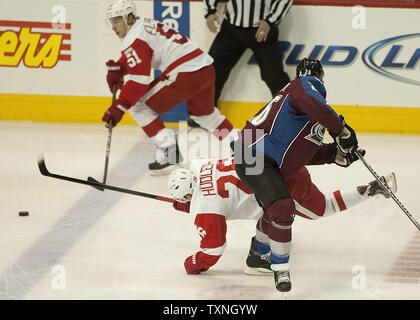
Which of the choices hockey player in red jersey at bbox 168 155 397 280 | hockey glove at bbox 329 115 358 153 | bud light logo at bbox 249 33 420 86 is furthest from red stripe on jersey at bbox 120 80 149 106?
hockey glove at bbox 329 115 358 153

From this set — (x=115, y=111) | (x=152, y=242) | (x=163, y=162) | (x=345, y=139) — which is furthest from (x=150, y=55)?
(x=345, y=139)

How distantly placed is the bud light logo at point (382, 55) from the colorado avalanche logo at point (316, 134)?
2539mm

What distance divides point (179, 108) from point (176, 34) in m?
1.14

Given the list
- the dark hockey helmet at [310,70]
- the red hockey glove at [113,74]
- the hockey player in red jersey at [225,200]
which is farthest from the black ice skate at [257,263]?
the red hockey glove at [113,74]

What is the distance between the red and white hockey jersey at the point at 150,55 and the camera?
15.3 feet

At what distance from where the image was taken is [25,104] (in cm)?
605

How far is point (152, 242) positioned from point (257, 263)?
0.61m

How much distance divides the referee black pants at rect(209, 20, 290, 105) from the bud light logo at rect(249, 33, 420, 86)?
0.69ft

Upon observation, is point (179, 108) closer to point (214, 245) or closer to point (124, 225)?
point (124, 225)

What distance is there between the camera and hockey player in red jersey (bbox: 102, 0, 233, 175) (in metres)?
4.66

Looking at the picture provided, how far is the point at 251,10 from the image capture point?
18.2 ft

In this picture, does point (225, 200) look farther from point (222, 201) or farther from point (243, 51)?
point (243, 51)

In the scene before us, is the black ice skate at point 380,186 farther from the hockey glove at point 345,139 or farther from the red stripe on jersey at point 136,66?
the red stripe on jersey at point 136,66

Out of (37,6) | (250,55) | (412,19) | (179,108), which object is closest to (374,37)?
(412,19)
